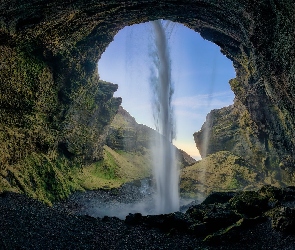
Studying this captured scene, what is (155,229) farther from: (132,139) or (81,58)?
(132,139)

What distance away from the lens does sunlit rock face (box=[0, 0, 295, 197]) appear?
12.3 m

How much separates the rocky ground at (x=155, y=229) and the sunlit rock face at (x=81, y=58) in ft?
A: 20.0

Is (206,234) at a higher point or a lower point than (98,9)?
lower

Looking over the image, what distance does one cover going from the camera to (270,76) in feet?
46.0

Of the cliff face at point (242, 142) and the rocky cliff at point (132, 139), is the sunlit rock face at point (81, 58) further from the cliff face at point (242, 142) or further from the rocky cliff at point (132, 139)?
the rocky cliff at point (132, 139)

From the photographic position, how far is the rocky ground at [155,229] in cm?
948

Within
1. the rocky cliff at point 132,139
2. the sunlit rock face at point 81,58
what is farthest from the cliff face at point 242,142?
the rocky cliff at point 132,139

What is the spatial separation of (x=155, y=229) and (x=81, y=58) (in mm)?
24696

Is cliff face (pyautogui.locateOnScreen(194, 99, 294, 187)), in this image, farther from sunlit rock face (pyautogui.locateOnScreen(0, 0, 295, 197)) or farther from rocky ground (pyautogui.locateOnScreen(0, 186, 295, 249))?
rocky ground (pyautogui.locateOnScreen(0, 186, 295, 249))

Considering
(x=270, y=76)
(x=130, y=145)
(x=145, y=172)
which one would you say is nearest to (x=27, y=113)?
(x=270, y=76)

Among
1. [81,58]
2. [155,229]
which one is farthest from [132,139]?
[155,229]

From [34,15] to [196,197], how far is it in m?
33.1

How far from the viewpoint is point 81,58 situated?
3120cm

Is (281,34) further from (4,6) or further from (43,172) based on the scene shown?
(43,172)
